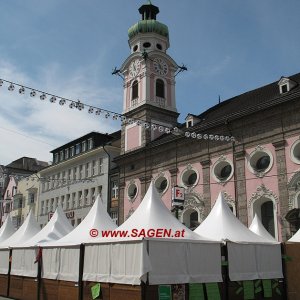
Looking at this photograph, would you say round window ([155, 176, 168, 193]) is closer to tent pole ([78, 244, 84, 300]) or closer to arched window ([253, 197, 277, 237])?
arched window ([253, 197, 277, 237])

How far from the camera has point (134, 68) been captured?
41656 millimetres

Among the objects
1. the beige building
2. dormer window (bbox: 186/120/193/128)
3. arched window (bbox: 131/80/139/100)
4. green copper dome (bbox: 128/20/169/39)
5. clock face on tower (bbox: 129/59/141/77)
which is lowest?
the beige building

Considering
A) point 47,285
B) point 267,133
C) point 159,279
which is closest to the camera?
point 159,279

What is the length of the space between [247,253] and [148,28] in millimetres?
31992

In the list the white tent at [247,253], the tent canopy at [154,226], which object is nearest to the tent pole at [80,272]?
the tent canopy at [154,226]

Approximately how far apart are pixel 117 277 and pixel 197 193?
19121 mm

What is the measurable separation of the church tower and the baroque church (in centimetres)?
9

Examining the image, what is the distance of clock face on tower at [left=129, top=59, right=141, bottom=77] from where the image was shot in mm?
41188

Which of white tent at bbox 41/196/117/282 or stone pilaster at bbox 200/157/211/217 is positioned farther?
stone pilaster at bbox 200/157/211/217

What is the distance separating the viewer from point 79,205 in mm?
46406

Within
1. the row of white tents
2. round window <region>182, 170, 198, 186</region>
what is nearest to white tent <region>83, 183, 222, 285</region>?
the row of white tents

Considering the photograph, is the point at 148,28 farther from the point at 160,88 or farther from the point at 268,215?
the point at 268,215

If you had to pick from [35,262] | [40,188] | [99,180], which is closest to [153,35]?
[99,180]

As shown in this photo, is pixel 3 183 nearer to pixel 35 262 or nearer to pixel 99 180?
pixel 99 180
